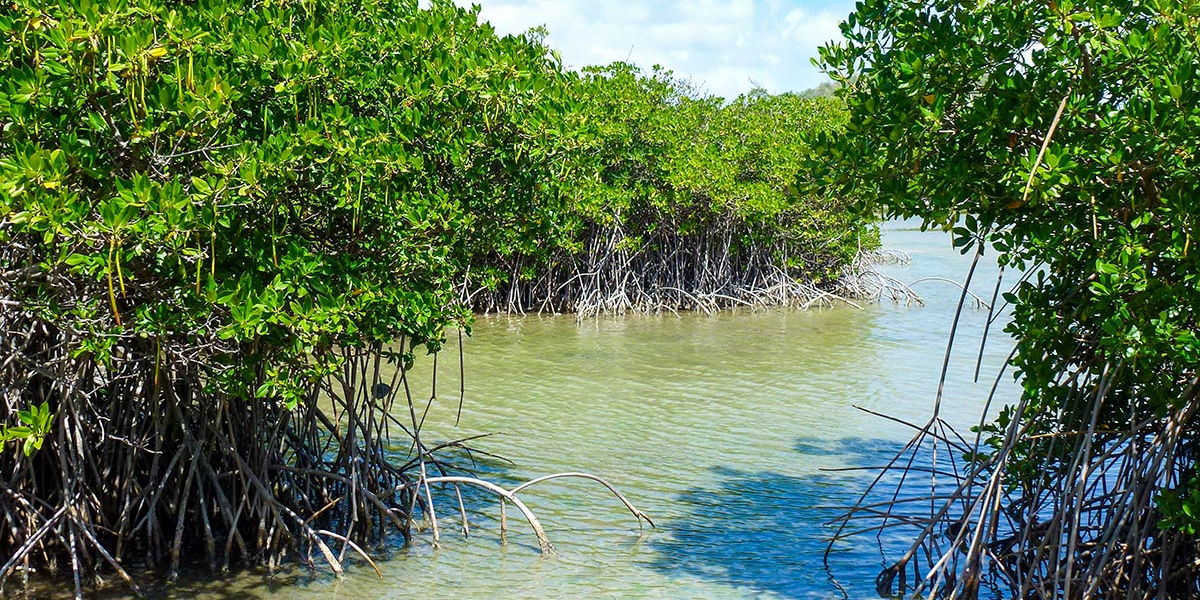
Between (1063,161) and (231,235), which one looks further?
(231,235)

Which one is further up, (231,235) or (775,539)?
(231,235)

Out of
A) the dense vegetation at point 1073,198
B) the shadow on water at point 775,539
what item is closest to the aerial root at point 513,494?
the shadow on water at point 775,539

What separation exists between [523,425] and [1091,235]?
512cm

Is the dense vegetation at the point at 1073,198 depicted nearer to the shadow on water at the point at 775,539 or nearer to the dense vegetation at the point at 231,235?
the shadow on water at the point at 775,539

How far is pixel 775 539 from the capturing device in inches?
231

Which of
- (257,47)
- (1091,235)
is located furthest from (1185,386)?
(257,47)

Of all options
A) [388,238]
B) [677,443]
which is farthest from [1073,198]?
[677,443]

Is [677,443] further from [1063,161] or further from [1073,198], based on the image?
[1063,161]

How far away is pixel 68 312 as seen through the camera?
4.10 m

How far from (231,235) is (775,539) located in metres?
3.04

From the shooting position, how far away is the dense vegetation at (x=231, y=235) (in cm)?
380

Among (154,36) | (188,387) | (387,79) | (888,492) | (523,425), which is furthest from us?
(523,425)

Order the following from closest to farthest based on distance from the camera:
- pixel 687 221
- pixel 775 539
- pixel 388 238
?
pixel 388 238
pixel 775 539
pixel 687 221

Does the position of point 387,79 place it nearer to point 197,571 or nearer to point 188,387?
point 188,387
